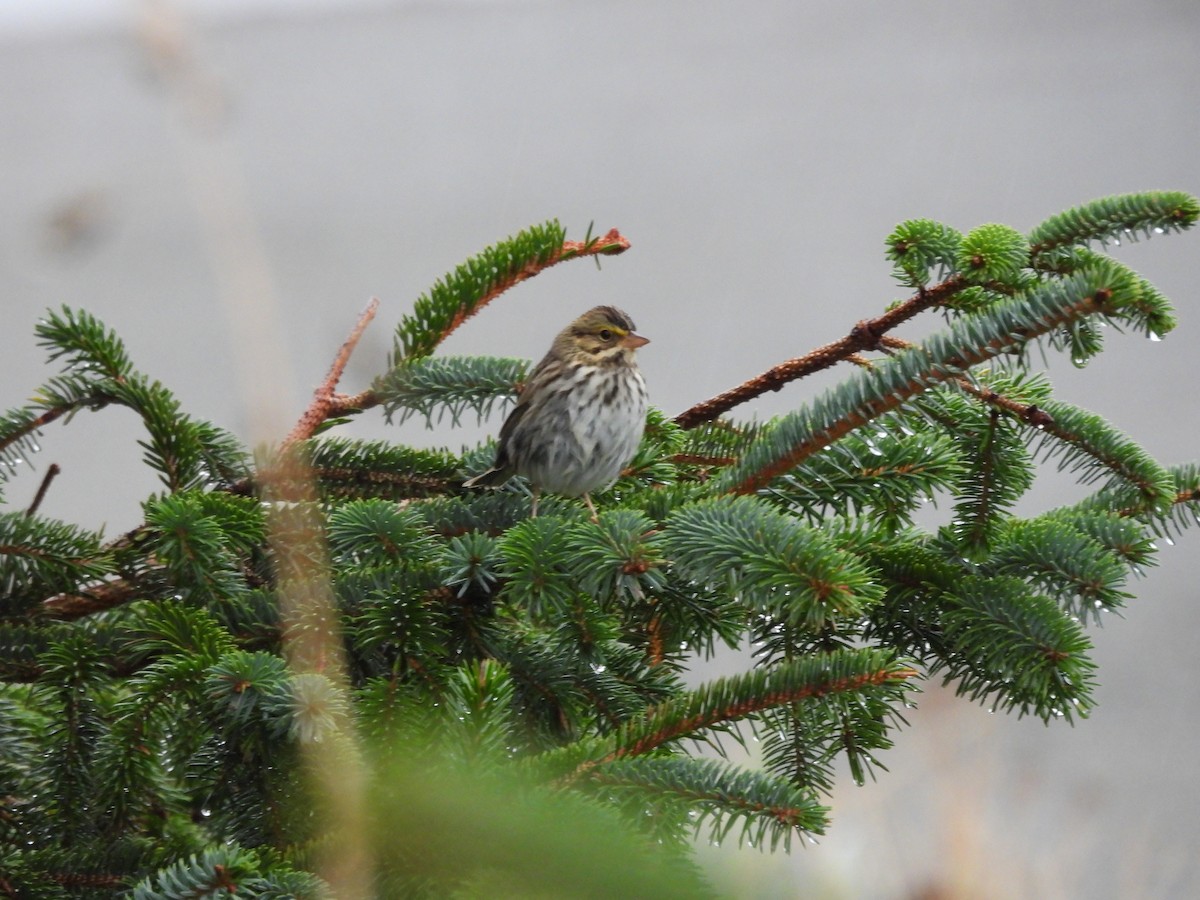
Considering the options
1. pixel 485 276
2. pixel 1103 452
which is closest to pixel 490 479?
pixel 485 276

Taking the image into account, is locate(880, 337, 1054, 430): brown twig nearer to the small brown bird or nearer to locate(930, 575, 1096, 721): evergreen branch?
locate(930, 575, 1096, 721): evergreen branch

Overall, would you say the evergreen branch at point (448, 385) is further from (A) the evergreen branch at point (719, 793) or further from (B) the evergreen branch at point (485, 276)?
(A) the evergreen branch at point (719, 793)

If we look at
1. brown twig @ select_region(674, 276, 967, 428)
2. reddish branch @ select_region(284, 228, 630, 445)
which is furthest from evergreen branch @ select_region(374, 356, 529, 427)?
brown twig @ select_region(674, 276, 967, 428)

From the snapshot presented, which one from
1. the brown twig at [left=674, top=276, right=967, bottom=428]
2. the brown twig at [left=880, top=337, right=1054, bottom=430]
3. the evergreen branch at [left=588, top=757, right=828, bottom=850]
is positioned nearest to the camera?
the evergreen branch at [left=588, top=757, right=828, bottom=850]

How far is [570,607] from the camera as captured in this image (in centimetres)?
106

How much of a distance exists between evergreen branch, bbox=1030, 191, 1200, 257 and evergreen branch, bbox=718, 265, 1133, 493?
0.27 m

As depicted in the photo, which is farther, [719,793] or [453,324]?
[453,324]

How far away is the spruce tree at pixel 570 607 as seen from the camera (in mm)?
873

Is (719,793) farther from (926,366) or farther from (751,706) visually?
(926,366)

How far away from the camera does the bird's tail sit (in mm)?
1530

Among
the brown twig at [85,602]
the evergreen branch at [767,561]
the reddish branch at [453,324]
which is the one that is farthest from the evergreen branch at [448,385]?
the evergreen branch at [767,561]

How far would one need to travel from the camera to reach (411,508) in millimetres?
1225

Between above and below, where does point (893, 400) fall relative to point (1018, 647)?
above

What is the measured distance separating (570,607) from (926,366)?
403mm
